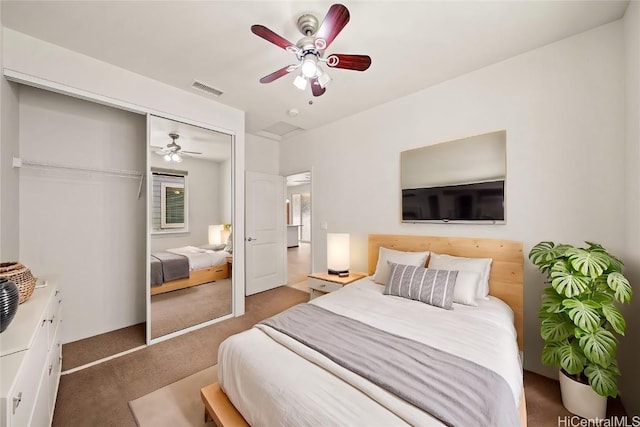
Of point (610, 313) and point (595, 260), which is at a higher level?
point (595, 260)

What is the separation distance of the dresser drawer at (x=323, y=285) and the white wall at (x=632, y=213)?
2.35m

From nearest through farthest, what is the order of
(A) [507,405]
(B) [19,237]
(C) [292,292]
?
(A) [507,405] < (B) [19,237] < (C) [292,292]

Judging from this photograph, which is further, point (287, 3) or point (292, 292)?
point (292, 292)

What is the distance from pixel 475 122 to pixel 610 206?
1263 mm

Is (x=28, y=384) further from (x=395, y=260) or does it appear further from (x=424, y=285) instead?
(x=395, y=260)

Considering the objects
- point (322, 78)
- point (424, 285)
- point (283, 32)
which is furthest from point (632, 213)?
point (283, 32)

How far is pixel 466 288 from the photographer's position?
2184 mm

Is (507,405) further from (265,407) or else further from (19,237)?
(19,237)

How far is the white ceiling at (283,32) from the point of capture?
1.82 m

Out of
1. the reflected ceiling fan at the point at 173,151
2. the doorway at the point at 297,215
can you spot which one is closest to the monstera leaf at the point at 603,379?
the reflected ceiling fan at the point at 173,151

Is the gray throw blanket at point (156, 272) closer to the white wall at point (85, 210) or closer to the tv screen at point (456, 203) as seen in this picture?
the white wall at point (85, 210)

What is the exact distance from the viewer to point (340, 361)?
1.36m

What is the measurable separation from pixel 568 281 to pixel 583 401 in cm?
85

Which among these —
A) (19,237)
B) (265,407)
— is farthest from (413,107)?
(19,237)
